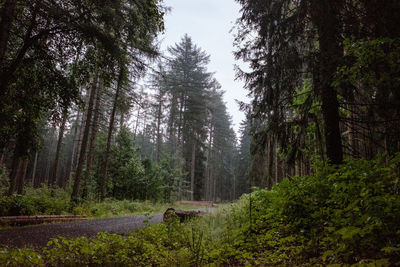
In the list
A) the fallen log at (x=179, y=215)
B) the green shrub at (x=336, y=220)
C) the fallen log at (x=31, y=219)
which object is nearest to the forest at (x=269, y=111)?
Result: the green shrub at (x=336, y=220)

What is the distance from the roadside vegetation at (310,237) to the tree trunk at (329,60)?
1.25 meters

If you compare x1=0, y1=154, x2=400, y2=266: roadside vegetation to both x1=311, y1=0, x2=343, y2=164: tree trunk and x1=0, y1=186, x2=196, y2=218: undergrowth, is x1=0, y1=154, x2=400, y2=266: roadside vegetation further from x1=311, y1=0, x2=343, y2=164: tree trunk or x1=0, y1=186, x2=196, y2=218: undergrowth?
x1=0, y1=186, x2=196, y2=218: undergrowth

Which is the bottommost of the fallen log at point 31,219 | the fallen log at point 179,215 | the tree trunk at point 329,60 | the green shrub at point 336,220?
the fallen log at point 31,219

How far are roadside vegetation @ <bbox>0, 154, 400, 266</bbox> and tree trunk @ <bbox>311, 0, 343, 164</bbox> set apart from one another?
1.25 metres

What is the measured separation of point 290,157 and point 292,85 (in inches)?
86.2

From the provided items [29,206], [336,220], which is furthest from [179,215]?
[336,220]

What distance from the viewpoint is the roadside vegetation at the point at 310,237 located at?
292 cm

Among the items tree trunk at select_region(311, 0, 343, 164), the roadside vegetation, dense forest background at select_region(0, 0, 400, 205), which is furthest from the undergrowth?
tree trunk at select_region(311, 0, 343, 164)

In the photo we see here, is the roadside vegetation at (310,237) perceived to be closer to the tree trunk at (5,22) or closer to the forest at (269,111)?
the forest at (269,111)

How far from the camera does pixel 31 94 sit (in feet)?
22.3

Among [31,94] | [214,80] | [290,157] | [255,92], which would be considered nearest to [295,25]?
[255,92]

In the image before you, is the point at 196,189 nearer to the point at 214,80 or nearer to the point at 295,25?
the point at 214,80

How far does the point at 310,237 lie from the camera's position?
4.11m

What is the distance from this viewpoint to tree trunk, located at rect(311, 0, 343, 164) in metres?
5.05
